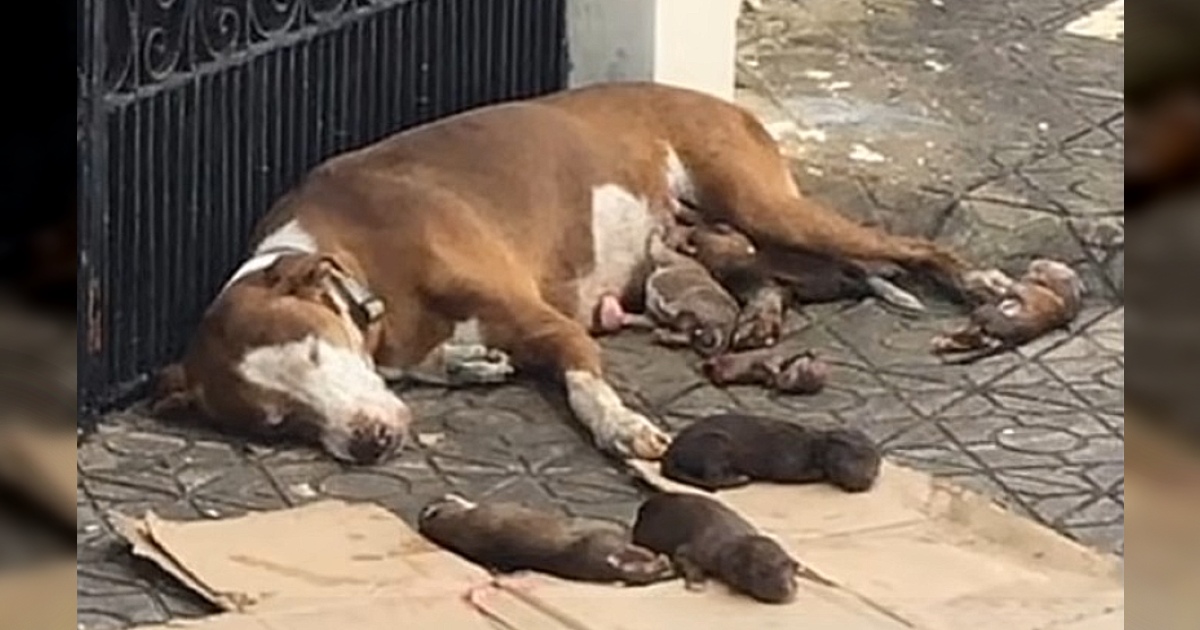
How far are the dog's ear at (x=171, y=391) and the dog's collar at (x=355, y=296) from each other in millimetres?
100

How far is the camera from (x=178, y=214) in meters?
2.08

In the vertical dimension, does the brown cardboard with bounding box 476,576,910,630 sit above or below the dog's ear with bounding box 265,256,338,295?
below

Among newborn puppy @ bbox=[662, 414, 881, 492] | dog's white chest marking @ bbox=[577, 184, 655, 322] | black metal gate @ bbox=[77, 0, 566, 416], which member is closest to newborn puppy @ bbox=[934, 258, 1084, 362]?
newborn puppy @ bbox=[662, 414, 881, 492]

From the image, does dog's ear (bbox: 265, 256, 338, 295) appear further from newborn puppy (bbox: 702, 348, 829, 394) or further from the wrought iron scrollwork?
newborn puppy (bbox: 702, 348, 829, 394)

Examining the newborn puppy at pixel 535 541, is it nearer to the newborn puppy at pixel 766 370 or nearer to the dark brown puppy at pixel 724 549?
the dark brown puppy at pixel 724 549

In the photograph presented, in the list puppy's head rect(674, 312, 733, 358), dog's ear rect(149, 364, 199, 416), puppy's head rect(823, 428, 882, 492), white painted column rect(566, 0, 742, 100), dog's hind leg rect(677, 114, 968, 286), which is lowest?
puppy's head rect(823, 428, 882, 492)

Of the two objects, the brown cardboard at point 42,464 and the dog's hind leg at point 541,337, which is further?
the dog's hind leg at point 541,337

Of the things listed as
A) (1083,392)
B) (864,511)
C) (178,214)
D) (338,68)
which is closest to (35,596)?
(178,214)

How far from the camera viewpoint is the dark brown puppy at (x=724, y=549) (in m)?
2.09

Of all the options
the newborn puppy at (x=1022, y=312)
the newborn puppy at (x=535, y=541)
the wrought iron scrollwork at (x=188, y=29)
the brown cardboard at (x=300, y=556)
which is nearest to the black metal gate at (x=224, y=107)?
the wrought iron scrollwork at (x=188, y=29)

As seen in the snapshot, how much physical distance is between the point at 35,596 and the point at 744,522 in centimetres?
49

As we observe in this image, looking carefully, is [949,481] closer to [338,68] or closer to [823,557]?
[823,557]

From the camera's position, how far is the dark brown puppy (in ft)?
6.86

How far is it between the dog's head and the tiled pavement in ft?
0.07
